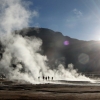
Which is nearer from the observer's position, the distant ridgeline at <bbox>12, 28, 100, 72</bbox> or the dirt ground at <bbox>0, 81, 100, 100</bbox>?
the dirt ground at <bbox>0, 81, 100, 100</bbox>

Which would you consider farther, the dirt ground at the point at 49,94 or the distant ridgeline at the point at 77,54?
the distant ridgeline at the point at 77,54

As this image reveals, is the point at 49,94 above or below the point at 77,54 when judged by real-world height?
below

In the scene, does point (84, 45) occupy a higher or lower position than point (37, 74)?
higher

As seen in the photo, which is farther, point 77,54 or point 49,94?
point 77,54

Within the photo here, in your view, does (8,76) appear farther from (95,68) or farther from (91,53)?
(91,53)

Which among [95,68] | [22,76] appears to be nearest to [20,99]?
[22,76]

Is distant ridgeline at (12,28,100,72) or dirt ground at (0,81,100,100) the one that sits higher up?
distant ridgeline at (12,28,100,72)

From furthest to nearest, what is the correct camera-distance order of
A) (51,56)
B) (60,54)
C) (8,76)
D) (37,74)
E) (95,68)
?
1. (60,54)
2. (51,56)
3. (95,68)
4. (8,76)
5. (37,74)

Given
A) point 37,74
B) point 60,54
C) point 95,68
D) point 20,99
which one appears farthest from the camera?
point 60,54

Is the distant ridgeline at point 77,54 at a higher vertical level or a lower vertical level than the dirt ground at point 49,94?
higher

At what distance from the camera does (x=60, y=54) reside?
18812 cm

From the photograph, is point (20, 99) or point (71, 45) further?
point (71, 45)

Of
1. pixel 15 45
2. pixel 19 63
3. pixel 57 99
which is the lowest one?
pixel 57 99

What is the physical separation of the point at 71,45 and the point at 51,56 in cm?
2965
